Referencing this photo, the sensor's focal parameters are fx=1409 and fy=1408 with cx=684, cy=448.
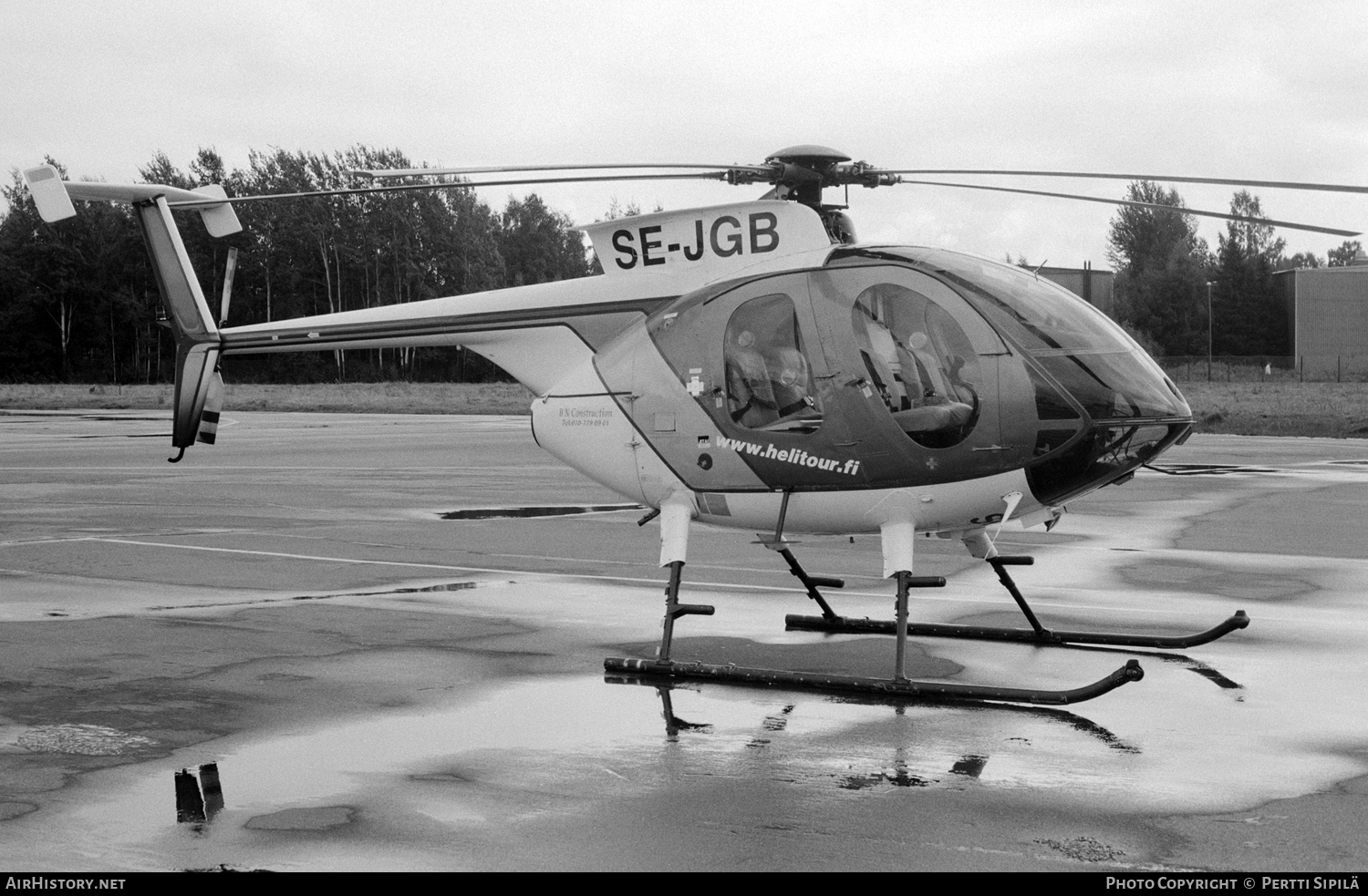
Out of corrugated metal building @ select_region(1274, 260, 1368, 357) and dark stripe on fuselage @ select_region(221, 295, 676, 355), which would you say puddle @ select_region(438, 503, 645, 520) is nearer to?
dark stripe on fuselage @ select_region(221, 295, 676, 355)

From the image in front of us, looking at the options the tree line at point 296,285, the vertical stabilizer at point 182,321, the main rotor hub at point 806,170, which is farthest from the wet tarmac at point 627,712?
the tree line at point 296,285

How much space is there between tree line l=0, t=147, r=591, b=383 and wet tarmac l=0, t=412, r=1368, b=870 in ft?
251

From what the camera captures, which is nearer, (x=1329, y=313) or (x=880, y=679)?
(x=880, y=679)

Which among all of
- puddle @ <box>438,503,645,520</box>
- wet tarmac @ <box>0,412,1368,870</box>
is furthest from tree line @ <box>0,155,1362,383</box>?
wet tarmac @ <box>0,412,1368,870</box>

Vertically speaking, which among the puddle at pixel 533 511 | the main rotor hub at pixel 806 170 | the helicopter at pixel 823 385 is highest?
the main rotor hub at pixel 806 170

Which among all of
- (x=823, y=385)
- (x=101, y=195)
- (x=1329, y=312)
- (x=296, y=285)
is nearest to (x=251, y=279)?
(x=296, y=285)

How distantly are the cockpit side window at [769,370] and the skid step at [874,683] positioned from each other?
60.8 inches

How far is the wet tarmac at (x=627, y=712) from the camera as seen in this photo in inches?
214

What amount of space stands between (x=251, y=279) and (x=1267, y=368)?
62.7 m

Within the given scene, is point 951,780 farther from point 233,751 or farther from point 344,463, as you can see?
point 344,463

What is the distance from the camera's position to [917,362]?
844cm

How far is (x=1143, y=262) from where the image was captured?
11750 centimetres

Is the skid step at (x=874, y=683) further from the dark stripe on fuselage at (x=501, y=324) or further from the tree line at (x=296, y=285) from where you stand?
the tree line at (x=296, y=285)

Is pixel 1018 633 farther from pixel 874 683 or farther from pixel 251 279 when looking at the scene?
pixel 251 279
